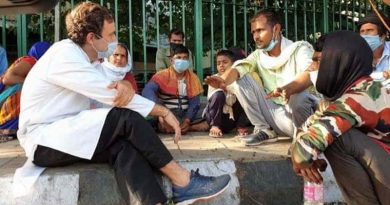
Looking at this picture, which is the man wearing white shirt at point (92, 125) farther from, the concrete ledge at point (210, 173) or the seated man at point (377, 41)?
the seated man at point (377, 41)

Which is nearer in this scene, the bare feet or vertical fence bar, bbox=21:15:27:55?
the bare feet

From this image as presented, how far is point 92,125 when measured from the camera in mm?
2992

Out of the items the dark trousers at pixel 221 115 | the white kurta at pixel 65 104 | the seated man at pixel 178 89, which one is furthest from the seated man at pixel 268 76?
the white kurta at pixel 65 104

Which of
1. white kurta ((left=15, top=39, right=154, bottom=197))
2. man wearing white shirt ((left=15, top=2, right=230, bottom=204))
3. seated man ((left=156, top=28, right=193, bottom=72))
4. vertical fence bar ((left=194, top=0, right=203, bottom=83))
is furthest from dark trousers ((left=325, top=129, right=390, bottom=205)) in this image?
vertical fence bar ((left=194, top=0, right=203, bottom=83))

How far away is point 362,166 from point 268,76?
186 centimetres

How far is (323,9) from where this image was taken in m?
7.38

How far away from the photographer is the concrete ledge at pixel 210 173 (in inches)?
122

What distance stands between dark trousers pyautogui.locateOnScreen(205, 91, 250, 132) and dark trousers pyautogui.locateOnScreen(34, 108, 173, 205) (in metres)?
1.82

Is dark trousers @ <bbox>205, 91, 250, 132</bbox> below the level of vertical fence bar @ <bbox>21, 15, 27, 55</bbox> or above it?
below

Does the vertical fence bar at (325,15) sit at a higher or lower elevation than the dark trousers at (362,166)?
higher

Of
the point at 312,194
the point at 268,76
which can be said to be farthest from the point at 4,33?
the point at 312,194

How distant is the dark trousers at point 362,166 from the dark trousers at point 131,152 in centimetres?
99

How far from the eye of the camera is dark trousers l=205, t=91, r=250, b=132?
15.8 ft

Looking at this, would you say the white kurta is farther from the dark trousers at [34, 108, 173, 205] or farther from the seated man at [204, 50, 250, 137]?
the seated man at [204, 50, 250, 137]
